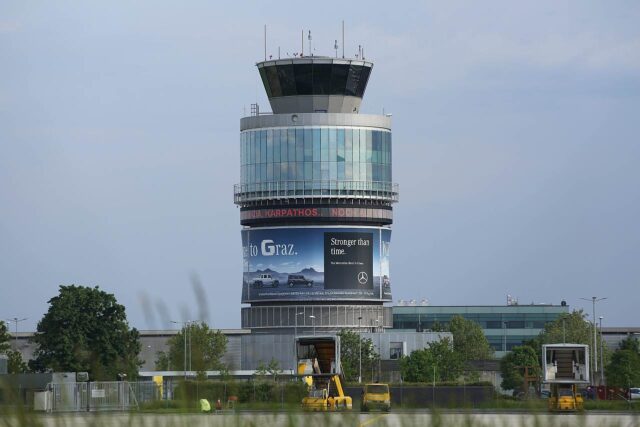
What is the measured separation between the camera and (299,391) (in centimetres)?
1155

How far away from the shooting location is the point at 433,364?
13100 cm

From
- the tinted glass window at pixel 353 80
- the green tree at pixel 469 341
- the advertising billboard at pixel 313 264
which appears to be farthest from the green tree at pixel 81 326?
the green tree at pixel 469 341

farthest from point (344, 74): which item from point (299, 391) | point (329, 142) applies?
point (299, 391)

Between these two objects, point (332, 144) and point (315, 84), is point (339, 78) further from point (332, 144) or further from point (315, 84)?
point (332, 144)

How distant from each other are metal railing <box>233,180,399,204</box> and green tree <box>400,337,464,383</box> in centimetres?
1653

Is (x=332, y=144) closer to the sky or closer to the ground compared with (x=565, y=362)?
closer to the sky

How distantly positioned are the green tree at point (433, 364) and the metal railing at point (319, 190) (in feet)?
54.2

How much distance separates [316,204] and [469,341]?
42.6m

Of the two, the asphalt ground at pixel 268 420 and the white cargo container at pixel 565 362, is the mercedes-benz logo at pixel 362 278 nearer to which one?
the white cargo container at pixel 565 362

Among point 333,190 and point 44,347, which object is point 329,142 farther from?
point 44,347

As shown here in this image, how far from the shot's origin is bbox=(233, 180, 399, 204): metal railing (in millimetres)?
141625

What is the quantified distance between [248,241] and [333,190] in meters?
11.0

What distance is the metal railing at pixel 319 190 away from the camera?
141625 millimetres

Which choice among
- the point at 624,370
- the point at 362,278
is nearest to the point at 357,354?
the point at 362,278
